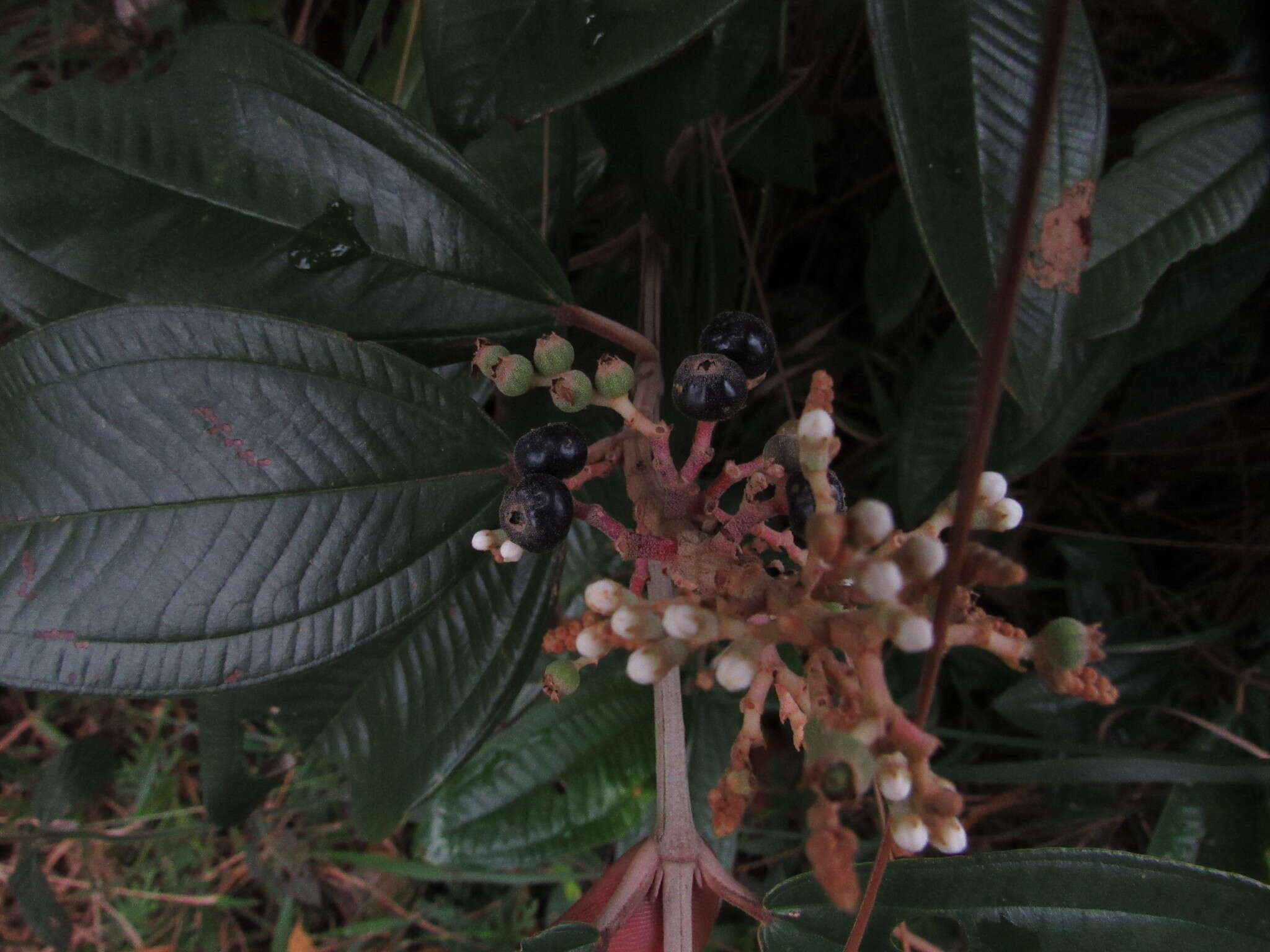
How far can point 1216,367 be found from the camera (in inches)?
61.3

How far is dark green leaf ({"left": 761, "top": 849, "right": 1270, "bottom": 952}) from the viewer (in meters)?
0.77

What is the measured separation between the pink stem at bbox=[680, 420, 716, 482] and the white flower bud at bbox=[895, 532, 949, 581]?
0.28 metres

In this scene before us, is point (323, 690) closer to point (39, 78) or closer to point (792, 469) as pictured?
point (792, 469)

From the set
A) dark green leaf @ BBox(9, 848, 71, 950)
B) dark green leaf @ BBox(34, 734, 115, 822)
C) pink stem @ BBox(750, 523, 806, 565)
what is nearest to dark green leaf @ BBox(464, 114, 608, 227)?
pink stem @ BBox(750, 523, 806, 565)

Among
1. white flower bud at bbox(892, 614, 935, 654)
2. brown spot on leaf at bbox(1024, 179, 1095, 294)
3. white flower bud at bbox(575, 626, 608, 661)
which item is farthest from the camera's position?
brown spot on leaf at bbox(1024, 179, 1095, 294)

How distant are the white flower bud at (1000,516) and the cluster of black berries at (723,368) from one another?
0.22 metres

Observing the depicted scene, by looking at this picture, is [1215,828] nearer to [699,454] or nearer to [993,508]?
[993,508]

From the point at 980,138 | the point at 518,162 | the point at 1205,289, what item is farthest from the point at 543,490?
the point at 1205,289

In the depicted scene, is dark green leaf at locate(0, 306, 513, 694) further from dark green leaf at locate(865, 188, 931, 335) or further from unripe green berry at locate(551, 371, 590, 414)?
dark green leaf at locate(865, 188, 931, 335)

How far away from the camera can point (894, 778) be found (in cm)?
52

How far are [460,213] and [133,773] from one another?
1755 mm

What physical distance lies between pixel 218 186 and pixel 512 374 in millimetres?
401

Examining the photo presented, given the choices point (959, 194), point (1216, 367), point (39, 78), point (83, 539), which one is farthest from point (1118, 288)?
point (39, 78)

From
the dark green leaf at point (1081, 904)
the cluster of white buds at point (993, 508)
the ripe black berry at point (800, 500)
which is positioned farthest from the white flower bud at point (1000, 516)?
the dark green leaf at point (1081, 904)
